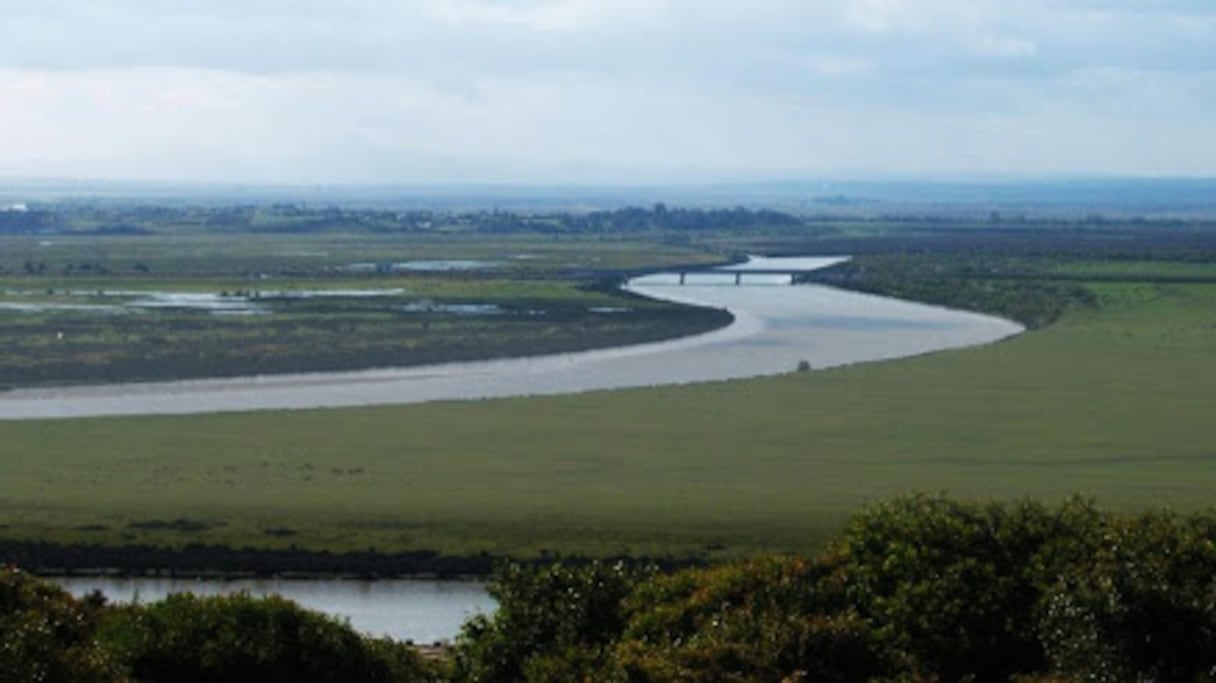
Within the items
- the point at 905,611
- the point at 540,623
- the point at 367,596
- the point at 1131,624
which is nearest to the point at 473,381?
the point at 367,596

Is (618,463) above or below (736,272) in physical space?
above

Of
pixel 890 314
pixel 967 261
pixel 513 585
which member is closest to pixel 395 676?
pixel 513 585

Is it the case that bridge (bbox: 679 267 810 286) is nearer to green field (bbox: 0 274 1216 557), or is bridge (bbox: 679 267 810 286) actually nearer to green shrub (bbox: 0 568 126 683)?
green field (bbox: 0 274 1216 557)

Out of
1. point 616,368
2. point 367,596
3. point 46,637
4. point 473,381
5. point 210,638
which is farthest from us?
point 616,368

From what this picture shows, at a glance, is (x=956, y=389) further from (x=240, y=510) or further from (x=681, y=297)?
(x=681, y=297)

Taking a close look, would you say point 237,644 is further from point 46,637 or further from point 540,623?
point 540,623

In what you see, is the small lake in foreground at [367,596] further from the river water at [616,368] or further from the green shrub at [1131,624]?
the river water at [616,368]
